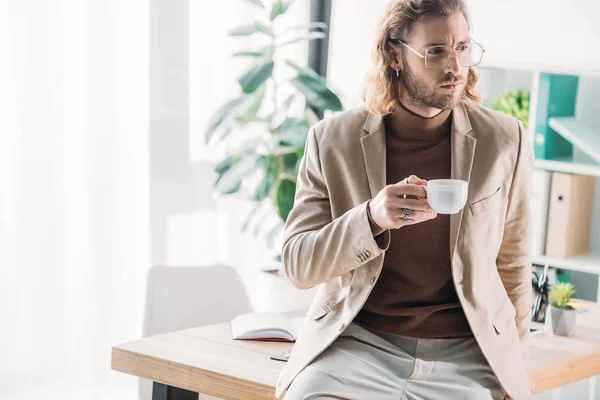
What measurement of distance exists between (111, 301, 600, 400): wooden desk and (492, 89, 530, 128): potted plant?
1.56 m

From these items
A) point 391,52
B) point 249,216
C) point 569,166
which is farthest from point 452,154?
point 249,216

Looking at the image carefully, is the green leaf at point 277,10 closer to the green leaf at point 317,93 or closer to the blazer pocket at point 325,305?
the green leaf at point 317,93

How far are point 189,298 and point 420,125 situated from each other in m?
1.33

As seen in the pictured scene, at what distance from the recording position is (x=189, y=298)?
3217 millimetres

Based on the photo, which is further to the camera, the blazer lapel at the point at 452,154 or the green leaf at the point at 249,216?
the green leaf at the point at 249,216

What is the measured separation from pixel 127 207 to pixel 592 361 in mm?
2212

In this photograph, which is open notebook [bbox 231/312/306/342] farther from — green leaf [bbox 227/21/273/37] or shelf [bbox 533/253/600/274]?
green leaf [bbox 227/21/273/37]

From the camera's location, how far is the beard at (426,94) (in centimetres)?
208

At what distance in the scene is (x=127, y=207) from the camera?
4070 millimetres

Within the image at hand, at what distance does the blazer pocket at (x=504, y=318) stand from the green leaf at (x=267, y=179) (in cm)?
208

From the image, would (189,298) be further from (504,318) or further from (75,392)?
(504,318)

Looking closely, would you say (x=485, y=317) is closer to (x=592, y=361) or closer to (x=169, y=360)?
(x=592, y=361)

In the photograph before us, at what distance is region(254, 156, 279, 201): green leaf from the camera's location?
4.14 meters

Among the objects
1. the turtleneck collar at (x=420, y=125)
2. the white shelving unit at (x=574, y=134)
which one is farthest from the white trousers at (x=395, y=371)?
the white shelving unit at (x=574, y=134)
